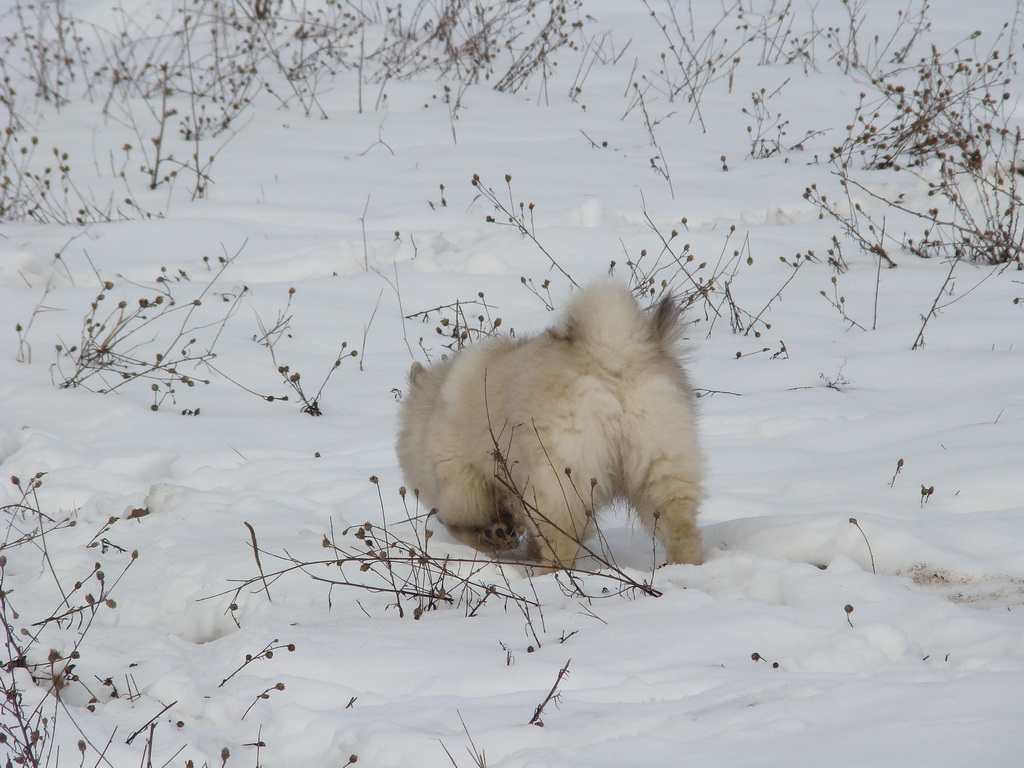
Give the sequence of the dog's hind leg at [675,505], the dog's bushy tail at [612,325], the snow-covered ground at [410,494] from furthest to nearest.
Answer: the dog's hind leg at [675,505] → the dog's bushy tail at [612,325] → the snow-covered ground at [410,494]

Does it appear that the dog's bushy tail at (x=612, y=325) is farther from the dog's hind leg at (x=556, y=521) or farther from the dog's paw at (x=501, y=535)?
the dog's paw at (x=501, y=535)

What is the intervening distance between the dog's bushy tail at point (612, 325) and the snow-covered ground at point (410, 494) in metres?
0.74

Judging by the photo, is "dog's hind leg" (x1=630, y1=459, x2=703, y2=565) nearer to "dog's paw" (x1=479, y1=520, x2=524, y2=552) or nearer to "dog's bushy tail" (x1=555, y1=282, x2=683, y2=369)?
"dog's bushy tail" (x1=555, y1=282, x2=683, y2=369)

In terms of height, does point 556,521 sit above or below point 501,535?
above

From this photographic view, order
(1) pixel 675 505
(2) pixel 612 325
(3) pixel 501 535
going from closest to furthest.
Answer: (2) pixel 612 325 < (1) pixel 675 505 < (3) pixel 501 535

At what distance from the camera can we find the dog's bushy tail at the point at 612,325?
9.59ft

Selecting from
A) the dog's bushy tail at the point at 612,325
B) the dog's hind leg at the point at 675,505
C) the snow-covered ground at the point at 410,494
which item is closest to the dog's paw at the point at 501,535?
the snow-covered ground at the point at 410,494

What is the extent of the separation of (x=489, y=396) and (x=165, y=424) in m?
2.48

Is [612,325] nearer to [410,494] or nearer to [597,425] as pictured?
[597,425]

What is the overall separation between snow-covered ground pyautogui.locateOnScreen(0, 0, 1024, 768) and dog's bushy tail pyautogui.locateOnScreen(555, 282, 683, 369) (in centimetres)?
74

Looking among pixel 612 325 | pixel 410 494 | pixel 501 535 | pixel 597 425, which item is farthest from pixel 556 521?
pixel 410 494

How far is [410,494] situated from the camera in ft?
14.1

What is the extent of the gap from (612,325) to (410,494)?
1731 mm

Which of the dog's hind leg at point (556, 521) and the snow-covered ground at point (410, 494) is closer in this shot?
the snow-covered ground at point (410, 494)
